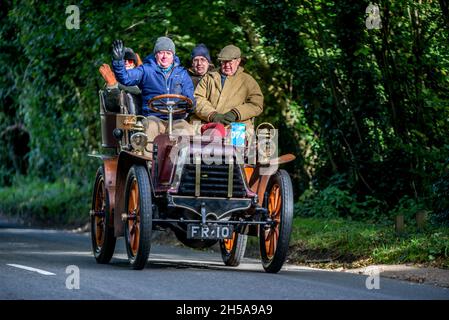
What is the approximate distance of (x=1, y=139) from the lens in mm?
34844

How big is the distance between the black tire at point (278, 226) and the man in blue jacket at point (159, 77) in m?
1.41

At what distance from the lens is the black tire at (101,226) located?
44.2 feet

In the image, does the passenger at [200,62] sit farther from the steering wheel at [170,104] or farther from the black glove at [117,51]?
the black glove at [117,51]

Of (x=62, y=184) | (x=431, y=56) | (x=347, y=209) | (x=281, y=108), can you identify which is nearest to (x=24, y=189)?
(x=62, y=184)

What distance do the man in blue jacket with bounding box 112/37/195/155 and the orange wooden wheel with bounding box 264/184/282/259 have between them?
139 centimetres

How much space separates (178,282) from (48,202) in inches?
708

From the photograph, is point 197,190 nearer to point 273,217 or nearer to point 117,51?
point 273,217

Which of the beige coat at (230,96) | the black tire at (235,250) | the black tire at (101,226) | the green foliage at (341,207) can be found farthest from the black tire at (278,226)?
the green foliage at (341,207)

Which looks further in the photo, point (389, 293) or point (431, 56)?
point (431, 56)

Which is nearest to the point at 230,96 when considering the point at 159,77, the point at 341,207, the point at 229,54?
the point at 229,54

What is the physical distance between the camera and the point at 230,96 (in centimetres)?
1339

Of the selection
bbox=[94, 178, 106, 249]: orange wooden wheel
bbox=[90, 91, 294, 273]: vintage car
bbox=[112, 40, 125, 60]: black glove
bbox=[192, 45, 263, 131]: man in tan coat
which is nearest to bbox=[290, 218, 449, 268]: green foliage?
bbox=[90, 91, 294, 273]: vintage car

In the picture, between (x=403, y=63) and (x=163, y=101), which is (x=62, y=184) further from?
(x=163, y=101)
